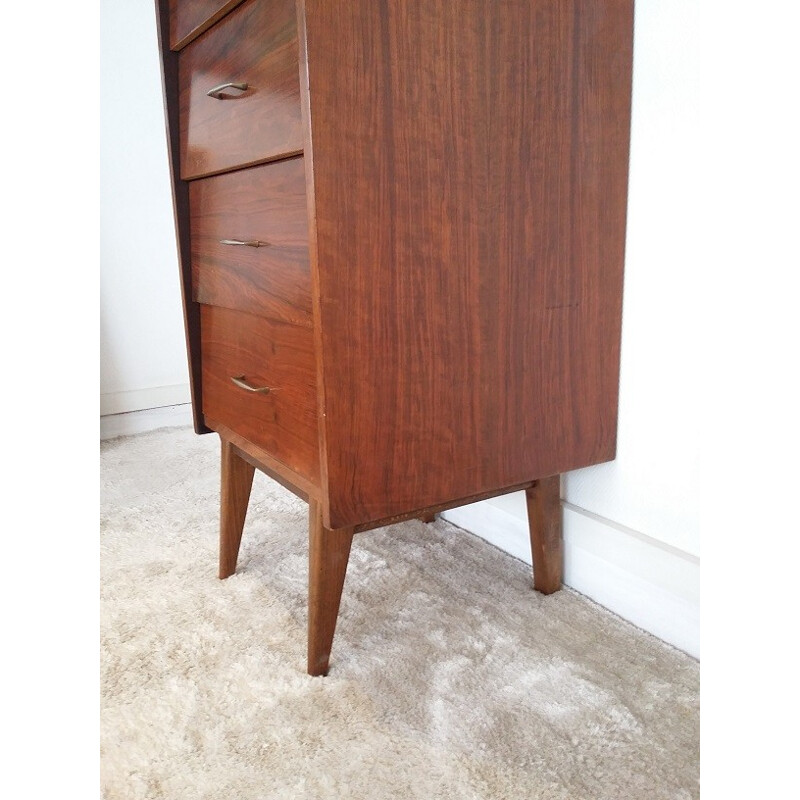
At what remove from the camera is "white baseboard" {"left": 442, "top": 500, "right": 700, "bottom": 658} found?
96 centimetres

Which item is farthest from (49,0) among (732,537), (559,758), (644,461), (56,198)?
(644,461)

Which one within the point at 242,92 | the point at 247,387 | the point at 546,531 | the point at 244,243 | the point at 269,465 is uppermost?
the point at 242,92

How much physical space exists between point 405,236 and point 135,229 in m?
1.59

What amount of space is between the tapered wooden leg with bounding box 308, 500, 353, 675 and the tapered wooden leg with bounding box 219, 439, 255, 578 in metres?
0.31

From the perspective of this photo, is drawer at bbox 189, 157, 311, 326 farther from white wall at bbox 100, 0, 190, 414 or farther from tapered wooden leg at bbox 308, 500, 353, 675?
white wall at bbox 100, 0, 190, 414

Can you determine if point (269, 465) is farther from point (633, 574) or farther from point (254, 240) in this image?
point (633, 574)

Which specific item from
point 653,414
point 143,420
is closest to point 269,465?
point 653,414

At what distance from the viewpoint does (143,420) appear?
7.18 ft

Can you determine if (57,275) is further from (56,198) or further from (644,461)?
(644,461)

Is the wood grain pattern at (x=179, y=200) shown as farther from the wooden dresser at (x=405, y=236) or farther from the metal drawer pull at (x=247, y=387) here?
the metal drawer pull at (x=247, y=387)

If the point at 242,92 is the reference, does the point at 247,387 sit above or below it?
below

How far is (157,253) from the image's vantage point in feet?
7.16

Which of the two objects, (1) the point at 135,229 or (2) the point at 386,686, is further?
(1) the point at 135,229

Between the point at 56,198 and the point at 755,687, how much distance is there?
0.73 ft
